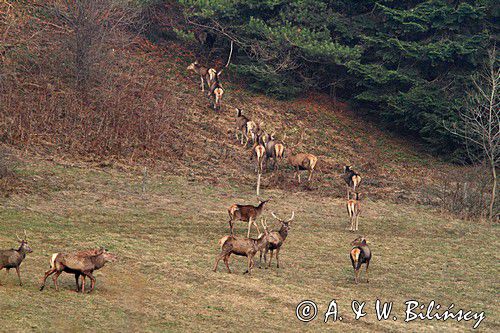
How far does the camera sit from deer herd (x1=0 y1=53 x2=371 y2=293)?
51.2 ft

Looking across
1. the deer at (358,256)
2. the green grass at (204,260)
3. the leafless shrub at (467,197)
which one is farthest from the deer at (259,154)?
the deer at (358,256)

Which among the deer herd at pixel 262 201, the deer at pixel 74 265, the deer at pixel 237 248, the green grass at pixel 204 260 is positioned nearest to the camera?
the green grass at pixel 204 260

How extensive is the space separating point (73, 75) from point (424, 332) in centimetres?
2555

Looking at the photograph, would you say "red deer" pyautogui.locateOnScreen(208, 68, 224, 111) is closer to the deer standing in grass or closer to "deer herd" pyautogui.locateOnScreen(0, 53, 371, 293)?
"deer herd" pyautogui.locateOnScreen(0, 53, 371, 293)

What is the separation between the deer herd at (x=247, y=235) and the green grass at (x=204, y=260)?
0.45m

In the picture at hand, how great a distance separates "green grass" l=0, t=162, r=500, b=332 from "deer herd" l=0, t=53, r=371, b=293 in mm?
450

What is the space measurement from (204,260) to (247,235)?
4014mm

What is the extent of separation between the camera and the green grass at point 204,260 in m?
15.1

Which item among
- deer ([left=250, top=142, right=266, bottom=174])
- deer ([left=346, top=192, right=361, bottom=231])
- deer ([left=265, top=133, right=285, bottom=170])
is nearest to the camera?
deer ([left=346, top=192, right=361, bottom=231])

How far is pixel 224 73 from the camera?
47.1 metres

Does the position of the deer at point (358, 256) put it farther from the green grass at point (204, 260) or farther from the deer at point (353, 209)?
the deer at point (353, 209)

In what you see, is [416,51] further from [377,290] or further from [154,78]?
[377,290]

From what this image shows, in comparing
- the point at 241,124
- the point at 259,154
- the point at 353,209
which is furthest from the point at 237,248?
the point at 241,124

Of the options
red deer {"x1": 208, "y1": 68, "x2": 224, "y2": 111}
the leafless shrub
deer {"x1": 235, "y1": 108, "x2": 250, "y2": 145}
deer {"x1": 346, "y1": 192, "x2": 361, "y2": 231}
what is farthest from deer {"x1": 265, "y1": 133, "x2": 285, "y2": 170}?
deer {"x1": 346, "y1": 192, "x2": 361, "y2": 231}
